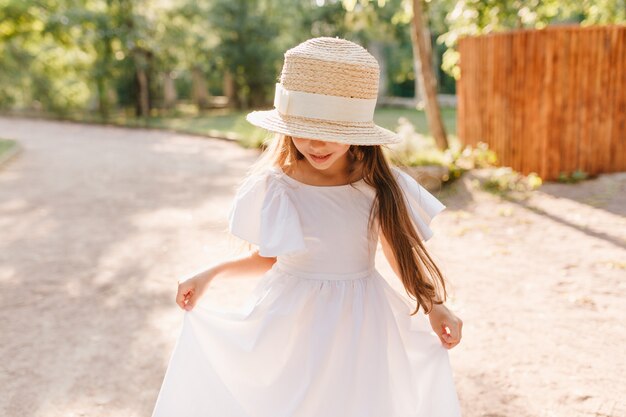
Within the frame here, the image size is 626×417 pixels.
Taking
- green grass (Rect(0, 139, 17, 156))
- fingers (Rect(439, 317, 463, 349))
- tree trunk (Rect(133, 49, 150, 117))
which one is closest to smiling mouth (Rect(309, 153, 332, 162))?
fingers (Rect(439, 317, 463, 349))

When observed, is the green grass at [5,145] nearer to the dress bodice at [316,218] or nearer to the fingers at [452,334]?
the dress bodice at [316,218]

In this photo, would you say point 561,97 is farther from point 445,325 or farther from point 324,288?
point 324,288

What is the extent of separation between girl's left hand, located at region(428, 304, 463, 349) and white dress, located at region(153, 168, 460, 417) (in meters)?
0.06

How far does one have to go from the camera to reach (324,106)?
1.92 meters

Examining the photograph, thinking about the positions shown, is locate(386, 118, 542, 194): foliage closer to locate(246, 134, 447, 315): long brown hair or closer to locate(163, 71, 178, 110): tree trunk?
locate(246, 134, 447, 315): long brown hair

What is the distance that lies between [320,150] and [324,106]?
0.46 feet

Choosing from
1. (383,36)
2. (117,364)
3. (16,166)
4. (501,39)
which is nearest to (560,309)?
(117,364)

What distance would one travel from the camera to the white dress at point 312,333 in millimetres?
1996

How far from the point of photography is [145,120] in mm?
24312

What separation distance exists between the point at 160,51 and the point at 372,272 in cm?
2291

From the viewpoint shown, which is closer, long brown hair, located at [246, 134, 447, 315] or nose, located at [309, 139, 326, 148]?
nose, located at [309, 139, 326, 148]

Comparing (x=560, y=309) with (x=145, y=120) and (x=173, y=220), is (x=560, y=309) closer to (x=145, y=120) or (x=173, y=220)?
(x=173, y=220)

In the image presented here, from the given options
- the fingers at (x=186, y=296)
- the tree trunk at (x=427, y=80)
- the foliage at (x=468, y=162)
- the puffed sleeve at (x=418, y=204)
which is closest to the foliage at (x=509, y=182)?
the foliage at (x=468, y=162)

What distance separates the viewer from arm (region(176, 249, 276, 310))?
2.15 metres
